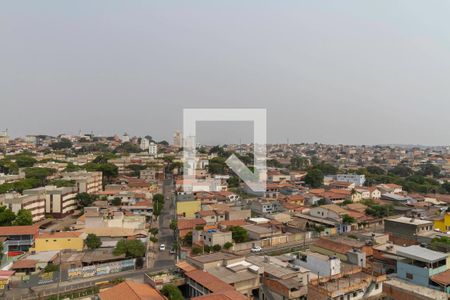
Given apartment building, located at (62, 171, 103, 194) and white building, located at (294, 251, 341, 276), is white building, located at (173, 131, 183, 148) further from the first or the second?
white building, located at (294, 251, 341, 276)

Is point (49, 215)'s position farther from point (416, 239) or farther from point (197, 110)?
A: point (416, 239)

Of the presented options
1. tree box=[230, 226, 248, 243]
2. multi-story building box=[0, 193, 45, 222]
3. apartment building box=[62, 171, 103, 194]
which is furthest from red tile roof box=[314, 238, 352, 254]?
apartment building box=[62, 171, 103, 194]

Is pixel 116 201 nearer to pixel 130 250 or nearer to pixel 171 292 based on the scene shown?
pixel 130 250

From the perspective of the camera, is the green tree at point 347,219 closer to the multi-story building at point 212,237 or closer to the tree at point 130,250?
the multi-story building at point 212,237

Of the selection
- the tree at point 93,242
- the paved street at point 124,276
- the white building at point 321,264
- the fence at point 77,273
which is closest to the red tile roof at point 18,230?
the tree at point 93,242

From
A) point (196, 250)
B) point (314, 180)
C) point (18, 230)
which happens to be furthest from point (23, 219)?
point (314, 180)


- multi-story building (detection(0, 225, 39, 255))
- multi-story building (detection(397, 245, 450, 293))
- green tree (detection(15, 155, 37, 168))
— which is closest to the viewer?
multi-story building (detection(397, 245, 450, 293))
